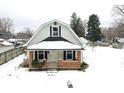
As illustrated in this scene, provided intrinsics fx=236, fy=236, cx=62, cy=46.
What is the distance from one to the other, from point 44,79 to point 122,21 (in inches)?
1871

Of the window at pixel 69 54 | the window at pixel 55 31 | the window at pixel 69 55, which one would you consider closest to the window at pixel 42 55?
the window at pixel 69 55

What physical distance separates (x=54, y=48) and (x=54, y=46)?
57 centimetres

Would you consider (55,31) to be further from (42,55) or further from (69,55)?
(69,55)

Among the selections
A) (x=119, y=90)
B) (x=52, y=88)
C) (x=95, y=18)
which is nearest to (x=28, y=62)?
(x=52, y=88)

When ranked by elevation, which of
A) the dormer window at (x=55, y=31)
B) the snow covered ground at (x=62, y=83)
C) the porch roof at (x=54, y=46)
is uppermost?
the dormer window at (x=55, y=31)

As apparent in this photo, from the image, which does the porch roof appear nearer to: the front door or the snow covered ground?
the front door

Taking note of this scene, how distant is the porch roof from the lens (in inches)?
997

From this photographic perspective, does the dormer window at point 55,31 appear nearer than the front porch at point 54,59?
No

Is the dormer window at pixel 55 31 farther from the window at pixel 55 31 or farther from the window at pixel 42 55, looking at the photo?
the window at pixel 42 55

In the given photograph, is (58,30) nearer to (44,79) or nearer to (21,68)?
(21,68)

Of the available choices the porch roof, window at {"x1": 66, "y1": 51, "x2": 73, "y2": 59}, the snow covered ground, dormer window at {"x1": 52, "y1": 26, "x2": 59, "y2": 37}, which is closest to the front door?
the porch roof

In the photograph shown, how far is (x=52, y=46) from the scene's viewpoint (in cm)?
2584

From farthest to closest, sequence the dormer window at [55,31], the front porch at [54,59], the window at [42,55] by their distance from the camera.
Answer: the dormer window at [55,31] < the window at [42,55] < the front porch at [54,59]

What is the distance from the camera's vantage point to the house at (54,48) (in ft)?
82.7
